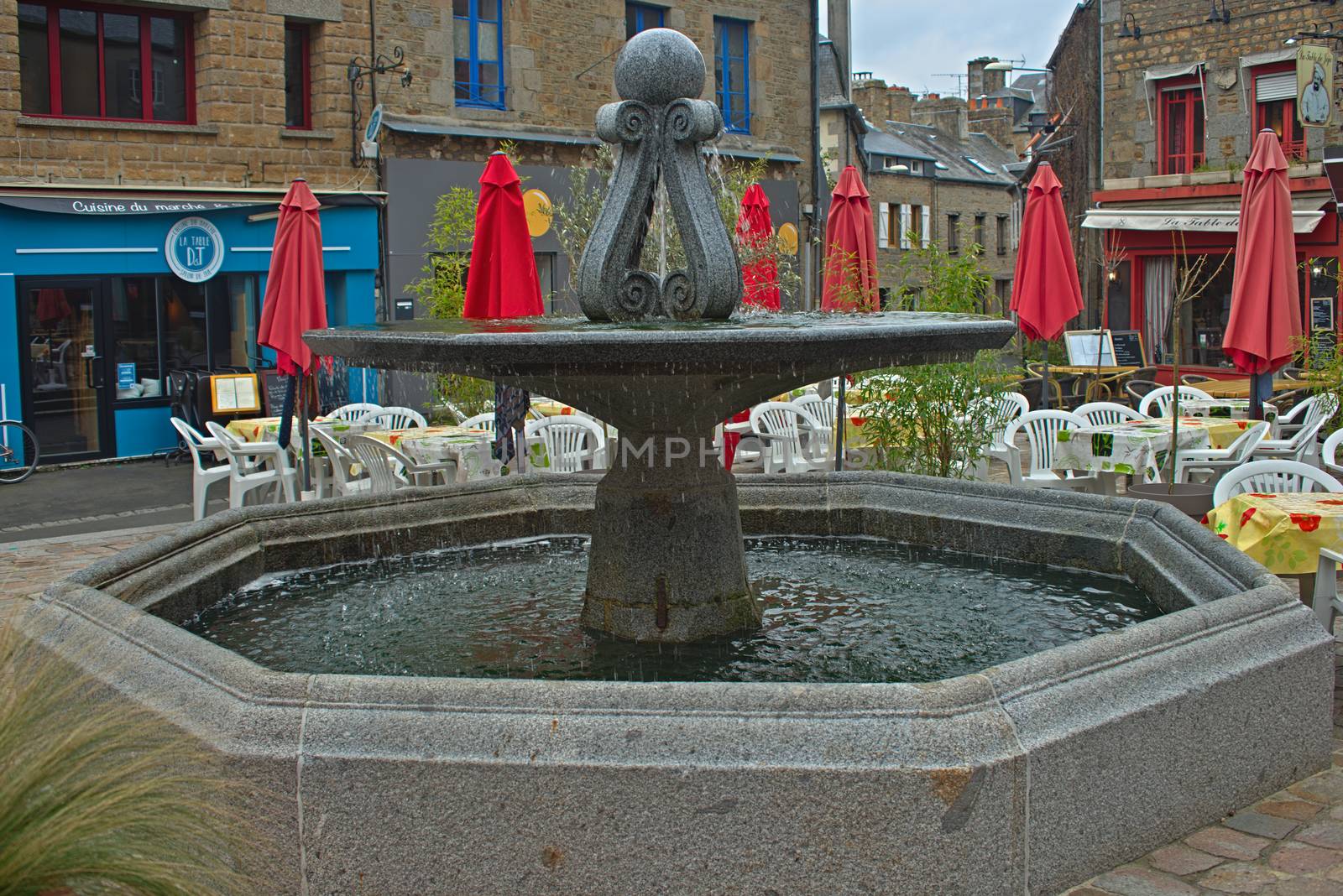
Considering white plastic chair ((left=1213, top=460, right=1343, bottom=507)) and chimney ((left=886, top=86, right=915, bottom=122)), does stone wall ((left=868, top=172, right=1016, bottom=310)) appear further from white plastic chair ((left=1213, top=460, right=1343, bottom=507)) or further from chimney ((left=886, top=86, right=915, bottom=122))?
white plastic chair ((left=1213, top=460, right=1343, bottom=507))

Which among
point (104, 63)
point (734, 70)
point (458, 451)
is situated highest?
point (734, 70)

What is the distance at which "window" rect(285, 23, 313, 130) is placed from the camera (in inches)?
720

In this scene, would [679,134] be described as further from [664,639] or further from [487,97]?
[487,97]

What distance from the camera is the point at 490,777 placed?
3.46m

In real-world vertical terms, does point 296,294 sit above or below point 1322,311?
below

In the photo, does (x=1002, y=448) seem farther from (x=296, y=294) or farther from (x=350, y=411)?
(x=350, y=411)

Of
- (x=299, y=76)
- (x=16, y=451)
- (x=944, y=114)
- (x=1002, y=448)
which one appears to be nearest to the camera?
(x=1002, y=448)

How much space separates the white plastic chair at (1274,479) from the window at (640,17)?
1660 cm

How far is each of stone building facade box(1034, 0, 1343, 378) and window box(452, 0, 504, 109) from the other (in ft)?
35.3

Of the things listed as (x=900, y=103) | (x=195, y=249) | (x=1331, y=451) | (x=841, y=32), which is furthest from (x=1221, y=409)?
(x=900, y=103)

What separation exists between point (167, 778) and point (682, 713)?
1274 millimetres

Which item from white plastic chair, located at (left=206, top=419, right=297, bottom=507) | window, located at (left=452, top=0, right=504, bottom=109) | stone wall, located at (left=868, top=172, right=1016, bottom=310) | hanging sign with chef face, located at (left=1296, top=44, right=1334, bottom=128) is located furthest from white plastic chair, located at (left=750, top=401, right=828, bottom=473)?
stone wall, located at (left=868, top=172, right=1016, bottom=310)

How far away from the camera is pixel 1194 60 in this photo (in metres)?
24.4

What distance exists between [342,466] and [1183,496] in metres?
5.85
